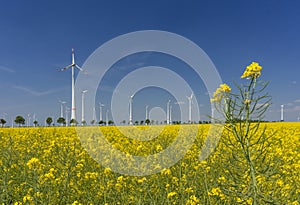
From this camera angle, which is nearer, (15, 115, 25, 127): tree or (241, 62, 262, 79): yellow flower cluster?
(241, 62, 262, 79): yellow flower cluster

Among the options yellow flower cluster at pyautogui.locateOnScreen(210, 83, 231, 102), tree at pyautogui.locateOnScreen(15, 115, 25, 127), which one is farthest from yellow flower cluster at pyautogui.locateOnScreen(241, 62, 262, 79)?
tree at pyautogui.locateOnScreen(15, 115, 25, 127)

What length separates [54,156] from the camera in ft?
19.5

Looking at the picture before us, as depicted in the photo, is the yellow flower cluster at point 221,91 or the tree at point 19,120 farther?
the tree at point 19,120

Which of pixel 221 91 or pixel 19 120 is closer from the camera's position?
pixel 221 91

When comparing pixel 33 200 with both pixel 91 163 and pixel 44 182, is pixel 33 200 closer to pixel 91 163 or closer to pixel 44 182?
pixel 44 182

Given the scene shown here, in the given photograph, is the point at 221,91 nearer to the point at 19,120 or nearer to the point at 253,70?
the point at 253,70

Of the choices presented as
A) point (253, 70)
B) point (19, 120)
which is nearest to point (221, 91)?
point (253, 70)

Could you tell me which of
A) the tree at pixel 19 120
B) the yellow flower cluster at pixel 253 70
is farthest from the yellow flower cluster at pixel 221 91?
the tree at pixel 19 120

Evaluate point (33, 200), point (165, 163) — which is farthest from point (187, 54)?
point (33, 200)

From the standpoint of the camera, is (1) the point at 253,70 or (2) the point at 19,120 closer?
(1) the point at 253,70

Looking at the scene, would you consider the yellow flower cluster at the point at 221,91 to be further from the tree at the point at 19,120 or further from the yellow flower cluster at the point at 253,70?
the tree at the point at 19,120

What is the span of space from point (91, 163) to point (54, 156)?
0.84 metres

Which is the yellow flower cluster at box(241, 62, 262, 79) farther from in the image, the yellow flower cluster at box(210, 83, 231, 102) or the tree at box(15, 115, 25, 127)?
the tree at box(15, 115, 25, 127)

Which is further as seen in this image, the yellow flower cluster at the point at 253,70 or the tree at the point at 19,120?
the tree at the point at 19,120
